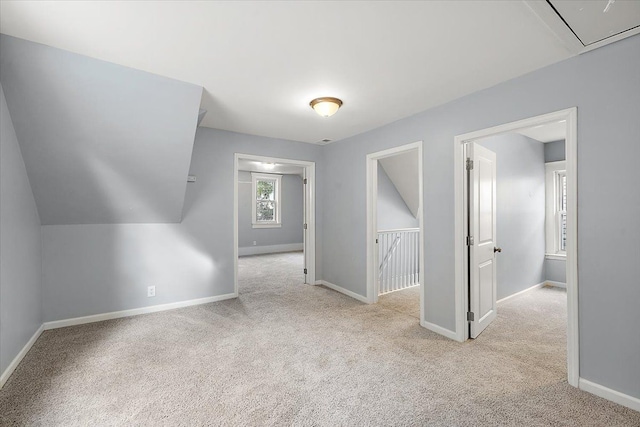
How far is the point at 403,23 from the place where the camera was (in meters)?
1.71

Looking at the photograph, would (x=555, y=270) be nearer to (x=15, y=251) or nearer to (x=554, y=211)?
(x=554, y=211)

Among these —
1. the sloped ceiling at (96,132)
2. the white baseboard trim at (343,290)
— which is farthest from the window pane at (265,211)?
the sloped ceiling at (96,132)

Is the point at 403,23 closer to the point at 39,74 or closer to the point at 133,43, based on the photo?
the point at 133,43

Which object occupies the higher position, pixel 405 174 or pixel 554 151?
pixel 554 151

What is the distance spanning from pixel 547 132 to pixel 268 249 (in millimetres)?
6810

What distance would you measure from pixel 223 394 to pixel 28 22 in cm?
259

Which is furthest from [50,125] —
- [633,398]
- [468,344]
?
[633,398]

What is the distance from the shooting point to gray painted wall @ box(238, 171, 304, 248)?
8.12 m

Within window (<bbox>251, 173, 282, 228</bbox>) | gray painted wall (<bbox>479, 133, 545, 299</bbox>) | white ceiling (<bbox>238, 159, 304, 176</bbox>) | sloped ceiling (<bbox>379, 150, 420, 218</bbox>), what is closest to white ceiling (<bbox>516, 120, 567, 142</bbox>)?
gray painted wall (<bbox>479, 133, 545, 299</bbox>)

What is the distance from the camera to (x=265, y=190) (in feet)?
28.2

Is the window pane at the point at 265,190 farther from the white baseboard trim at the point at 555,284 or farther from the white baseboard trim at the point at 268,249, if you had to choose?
the white baseboard trim at the point at 555,284

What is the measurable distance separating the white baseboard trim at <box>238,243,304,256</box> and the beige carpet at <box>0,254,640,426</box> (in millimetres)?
4514

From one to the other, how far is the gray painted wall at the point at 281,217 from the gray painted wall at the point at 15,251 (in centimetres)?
531

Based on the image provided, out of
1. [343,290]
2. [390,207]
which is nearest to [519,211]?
[390,207]
